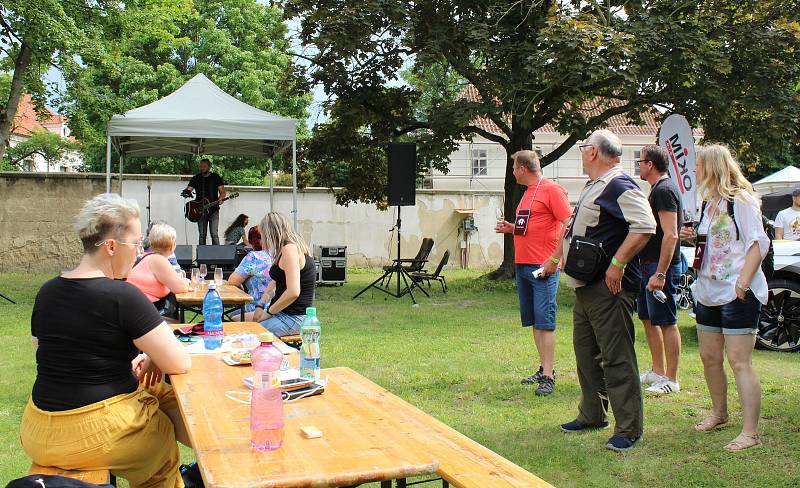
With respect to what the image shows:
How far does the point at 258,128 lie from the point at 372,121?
4.12 metres

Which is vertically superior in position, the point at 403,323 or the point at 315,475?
the point at 315,475

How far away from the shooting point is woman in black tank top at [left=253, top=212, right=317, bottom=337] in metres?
4.95

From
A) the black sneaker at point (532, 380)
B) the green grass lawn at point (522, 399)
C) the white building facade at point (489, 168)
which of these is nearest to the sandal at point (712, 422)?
the green grass lawn at point (522, 399)

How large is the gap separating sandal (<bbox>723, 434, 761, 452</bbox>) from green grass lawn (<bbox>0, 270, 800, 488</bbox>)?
0.16 ft

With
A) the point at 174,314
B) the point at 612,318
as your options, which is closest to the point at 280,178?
the point at 174,314

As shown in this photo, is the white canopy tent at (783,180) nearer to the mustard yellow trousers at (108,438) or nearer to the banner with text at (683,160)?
the banner with text at (683,160)

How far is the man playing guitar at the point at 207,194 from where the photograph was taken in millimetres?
13680

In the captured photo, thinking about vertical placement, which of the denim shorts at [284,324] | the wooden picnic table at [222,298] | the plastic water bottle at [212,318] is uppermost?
the plastic water bottle at [212,318]

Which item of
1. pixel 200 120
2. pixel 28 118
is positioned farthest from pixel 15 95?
pixel 28 118

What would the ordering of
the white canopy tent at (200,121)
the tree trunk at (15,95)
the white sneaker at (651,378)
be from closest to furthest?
the white sneaker at (651,378) < the white canopy tent at (200,121) < the tree trunk at (15,95)

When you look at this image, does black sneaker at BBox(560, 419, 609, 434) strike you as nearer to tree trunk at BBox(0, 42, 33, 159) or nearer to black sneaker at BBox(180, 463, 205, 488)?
black sneaker at BBox(180, 463, 205, 488)

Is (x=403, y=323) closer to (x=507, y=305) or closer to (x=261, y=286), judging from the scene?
(x=507, y=305)

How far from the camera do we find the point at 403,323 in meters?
9.14

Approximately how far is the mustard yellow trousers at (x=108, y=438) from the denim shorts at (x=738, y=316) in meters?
2.97
